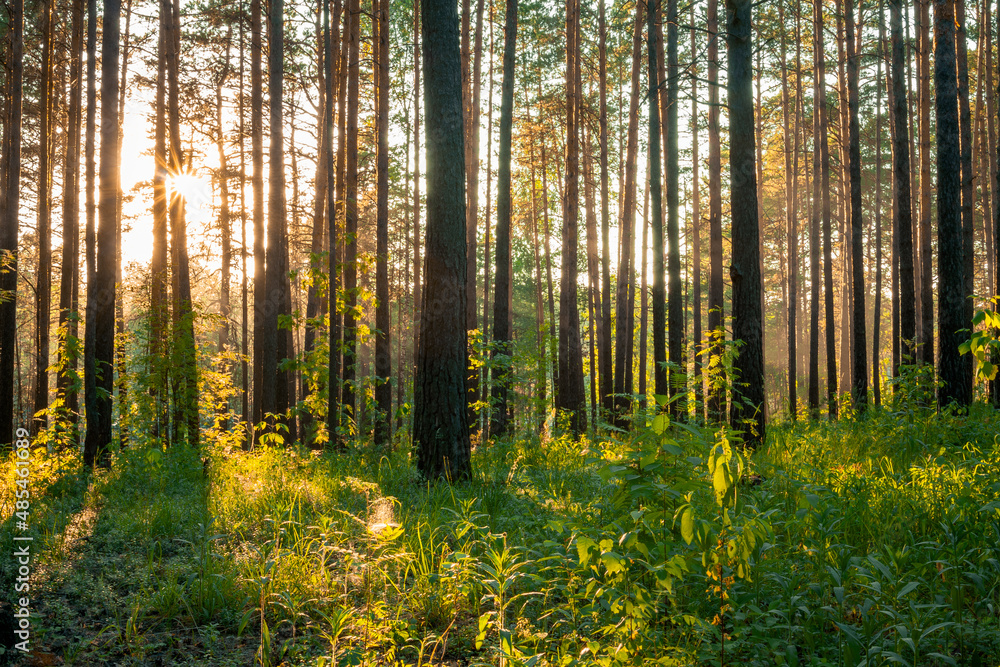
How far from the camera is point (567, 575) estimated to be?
10.8ft

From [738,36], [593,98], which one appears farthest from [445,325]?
[593,98]

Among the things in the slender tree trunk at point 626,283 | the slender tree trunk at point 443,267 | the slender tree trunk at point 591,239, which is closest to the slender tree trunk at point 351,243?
the slender tree trunk at point 443,267

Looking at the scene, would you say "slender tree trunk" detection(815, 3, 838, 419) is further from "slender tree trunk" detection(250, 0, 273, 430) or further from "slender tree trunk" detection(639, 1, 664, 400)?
"slender tree trunk" detection(250, 0, 273, 430)

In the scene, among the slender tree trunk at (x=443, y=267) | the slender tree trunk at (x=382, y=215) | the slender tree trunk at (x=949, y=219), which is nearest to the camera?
the slender tree trunk at (x=443, y=267)

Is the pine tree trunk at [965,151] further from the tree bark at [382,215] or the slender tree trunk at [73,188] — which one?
the slender tree trunk at [73,188]

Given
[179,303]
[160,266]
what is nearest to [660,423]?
[179,303]

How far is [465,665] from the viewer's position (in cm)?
254

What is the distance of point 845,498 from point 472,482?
3.26 meters

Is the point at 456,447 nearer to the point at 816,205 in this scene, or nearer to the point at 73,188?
the point at 73,188

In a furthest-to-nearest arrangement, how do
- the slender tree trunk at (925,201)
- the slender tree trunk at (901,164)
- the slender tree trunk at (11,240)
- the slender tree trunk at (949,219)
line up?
the slender tree trunk at (925,201)
the slender tree trunk at (901,164)
the slender tree trunk at (11,240)
the slender tree trunk at (949,219)

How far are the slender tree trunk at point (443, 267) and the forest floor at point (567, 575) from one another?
0.70 meters

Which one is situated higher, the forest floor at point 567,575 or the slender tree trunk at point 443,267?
the slender tree trunk at point 443,267

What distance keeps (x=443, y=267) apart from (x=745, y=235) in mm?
4034

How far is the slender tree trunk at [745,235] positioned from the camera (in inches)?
266
